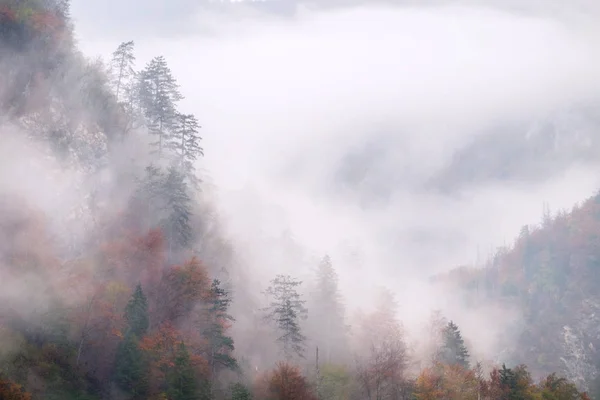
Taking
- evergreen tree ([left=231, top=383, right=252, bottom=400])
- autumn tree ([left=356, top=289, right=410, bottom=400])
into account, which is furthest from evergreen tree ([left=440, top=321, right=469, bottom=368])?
evergreen tree ([left=231, top=383, right=252, bottom=400])

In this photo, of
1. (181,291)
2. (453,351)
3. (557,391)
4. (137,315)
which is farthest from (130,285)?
(557,391)

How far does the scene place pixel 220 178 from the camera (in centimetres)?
15625

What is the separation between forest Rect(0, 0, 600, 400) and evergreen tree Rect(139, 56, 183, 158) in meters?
0.28

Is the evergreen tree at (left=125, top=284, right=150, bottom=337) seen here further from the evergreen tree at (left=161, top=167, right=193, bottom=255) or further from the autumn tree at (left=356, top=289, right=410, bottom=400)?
the autumn tree at (left=356, top=289, right=410, bottom=400)

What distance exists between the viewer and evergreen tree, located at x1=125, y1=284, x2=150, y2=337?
62781mm

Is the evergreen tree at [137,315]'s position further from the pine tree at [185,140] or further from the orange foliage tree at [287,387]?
the pine tree at [185,140]

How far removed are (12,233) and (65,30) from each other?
3670 centimetres

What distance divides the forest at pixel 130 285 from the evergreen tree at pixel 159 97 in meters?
0.28

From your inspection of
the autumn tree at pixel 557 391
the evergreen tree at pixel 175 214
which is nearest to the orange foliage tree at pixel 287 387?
the evergreen tree at pixel 175 214

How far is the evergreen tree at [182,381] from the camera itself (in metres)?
56.3

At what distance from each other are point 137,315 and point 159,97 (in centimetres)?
4323

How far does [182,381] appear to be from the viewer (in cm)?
5722

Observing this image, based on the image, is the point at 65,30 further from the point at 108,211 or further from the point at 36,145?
the point at 108,211

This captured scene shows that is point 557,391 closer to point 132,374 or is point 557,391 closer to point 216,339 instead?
point 216,339
